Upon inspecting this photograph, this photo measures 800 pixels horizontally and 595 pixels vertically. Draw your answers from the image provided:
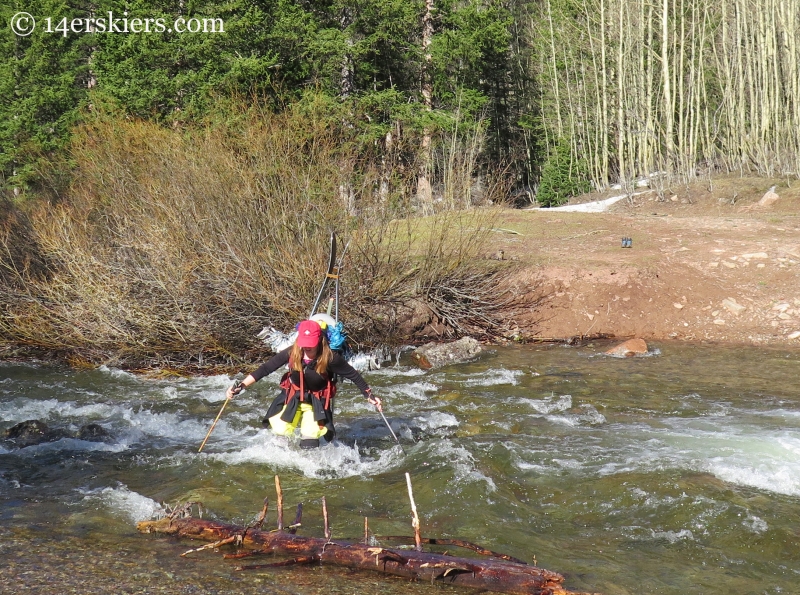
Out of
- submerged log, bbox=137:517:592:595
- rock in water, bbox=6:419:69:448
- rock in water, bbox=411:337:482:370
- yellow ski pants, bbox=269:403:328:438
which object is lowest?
rock in water, bbox=411:337:482:370

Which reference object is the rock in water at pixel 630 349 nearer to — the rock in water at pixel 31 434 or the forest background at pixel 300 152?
the forest background at pixel 300 152

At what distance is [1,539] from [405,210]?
27.0 ft

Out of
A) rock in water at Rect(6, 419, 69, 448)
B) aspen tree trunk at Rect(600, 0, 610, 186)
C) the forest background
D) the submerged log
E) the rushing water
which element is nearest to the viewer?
the submerged log

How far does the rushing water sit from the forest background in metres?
1.41

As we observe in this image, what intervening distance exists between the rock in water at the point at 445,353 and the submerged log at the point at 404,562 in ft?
22.6

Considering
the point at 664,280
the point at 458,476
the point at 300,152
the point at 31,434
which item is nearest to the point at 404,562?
the point at 458,476

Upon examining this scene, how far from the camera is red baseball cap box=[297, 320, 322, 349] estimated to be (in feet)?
22.8

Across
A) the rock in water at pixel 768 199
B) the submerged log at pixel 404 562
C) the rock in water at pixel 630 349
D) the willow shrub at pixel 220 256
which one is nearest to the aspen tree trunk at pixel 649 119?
the rock in water at pixel 768 199

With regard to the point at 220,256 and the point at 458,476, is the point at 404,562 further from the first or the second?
the point at 220,256

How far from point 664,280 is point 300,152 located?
679 cm

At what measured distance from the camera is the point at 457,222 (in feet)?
46.3

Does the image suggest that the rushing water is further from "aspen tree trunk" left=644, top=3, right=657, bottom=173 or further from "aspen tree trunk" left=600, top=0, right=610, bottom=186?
"aspen tree trunk" left=600, top=0, right=610, bottom=186

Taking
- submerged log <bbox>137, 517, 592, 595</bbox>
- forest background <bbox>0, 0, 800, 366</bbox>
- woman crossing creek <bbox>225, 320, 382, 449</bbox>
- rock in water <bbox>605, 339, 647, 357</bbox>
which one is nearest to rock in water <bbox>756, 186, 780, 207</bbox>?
forest background <bbox>0, 0, 800, 366</bbox>

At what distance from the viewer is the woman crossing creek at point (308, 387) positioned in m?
7.16
